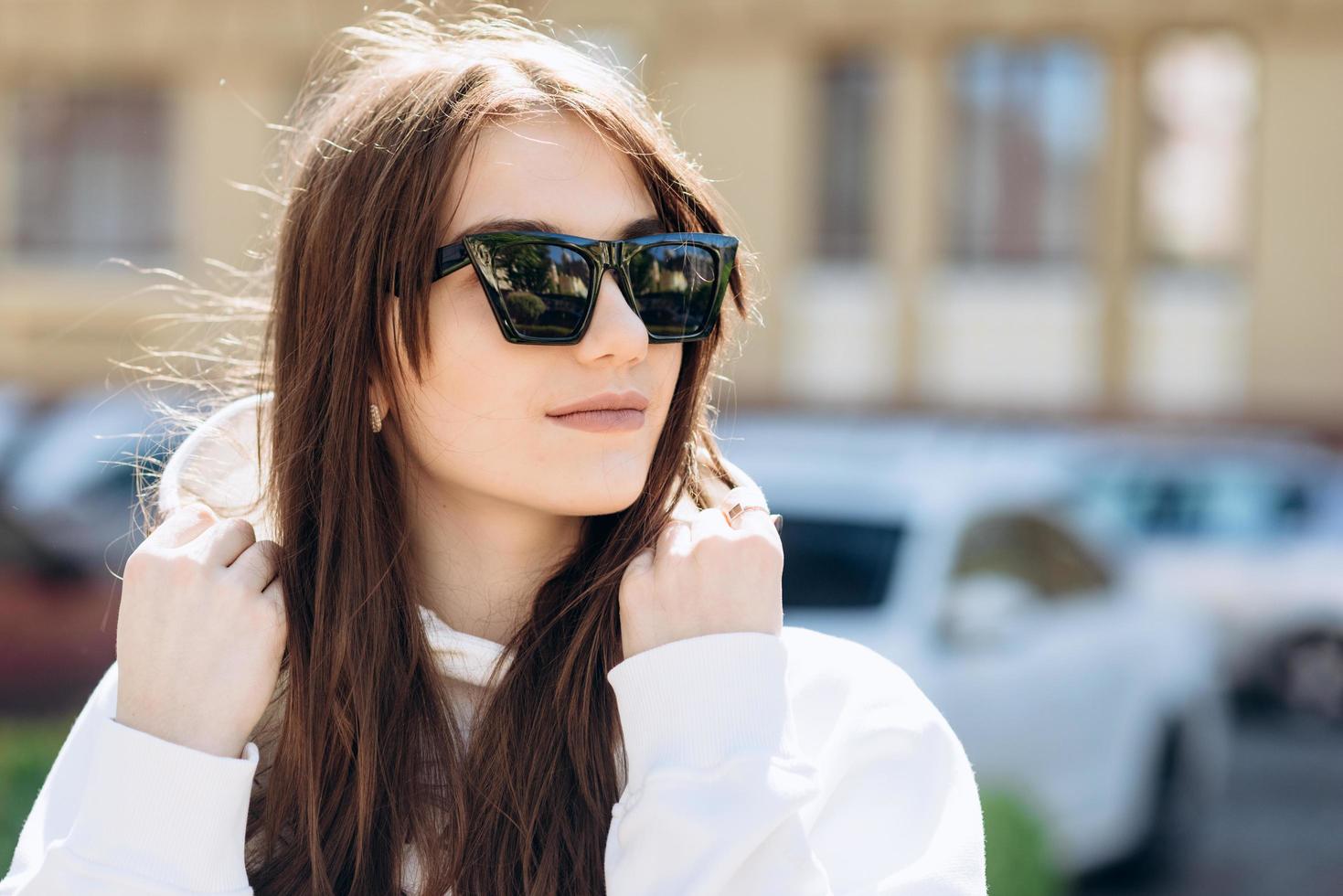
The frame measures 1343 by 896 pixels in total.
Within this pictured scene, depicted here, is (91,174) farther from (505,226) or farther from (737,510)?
(737,510)

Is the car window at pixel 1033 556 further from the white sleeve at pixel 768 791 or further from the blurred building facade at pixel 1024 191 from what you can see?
the blurred building facade at pixel 1024 191

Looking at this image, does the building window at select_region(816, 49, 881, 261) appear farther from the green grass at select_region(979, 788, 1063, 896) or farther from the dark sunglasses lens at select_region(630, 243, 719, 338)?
the dark sunglasses lens at select_region(630, 243, 719, 338)

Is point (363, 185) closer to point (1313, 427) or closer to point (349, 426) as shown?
point (349, 426)

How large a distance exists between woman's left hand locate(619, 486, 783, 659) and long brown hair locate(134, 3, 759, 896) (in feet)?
0.34

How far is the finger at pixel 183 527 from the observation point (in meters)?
1.74

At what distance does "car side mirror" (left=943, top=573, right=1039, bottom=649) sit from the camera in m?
5.57

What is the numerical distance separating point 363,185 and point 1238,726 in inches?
374

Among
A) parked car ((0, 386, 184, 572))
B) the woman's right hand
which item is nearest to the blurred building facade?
parked car ((0, 386, 184, 572))

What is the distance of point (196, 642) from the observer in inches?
66.2

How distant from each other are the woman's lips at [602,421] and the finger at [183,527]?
0.40 meters

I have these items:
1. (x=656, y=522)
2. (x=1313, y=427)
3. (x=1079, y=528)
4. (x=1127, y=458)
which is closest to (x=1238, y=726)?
(x=1127, y=458)

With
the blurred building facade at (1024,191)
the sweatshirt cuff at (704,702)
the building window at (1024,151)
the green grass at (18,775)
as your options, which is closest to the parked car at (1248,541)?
the blurred building facade at (1024,191)

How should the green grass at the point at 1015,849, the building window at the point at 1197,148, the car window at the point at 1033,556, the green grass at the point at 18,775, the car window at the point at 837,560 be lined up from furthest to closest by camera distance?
the building window at the point at 1197,148 → the car window at the point at 1033,556 → the car window at the point at 837,560 → the green grass at the point at 1015,849 → the green grass at the point at 18,775

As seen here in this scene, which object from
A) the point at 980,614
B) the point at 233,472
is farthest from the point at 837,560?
the point at 233,472
